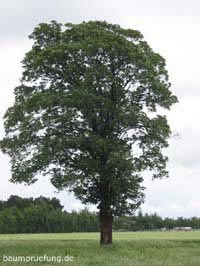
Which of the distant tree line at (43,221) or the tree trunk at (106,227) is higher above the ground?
the distant tree line at (43,221)

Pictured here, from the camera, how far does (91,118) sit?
3406cm

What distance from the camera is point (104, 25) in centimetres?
3728

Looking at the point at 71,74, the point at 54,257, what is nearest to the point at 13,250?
the point at 54,257

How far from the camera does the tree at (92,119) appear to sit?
110ft

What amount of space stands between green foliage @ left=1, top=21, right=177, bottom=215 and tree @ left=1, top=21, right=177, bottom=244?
0.19ft

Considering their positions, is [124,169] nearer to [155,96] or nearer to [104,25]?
[155,96]

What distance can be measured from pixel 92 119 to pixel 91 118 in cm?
26

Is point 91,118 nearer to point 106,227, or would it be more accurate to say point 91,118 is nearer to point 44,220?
point 106,227

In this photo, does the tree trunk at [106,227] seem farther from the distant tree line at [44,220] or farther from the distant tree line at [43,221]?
the distant tree line at [43,221]

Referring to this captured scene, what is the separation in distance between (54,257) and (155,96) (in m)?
14.3

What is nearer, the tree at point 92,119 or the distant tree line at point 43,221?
the tree at point 92,119

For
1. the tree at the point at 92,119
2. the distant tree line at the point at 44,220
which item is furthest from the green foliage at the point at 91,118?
the distant tree line at the point at 44,220

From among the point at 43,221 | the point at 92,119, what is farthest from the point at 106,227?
the point at 43,221

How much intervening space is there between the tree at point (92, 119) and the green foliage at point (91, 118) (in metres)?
0.06
